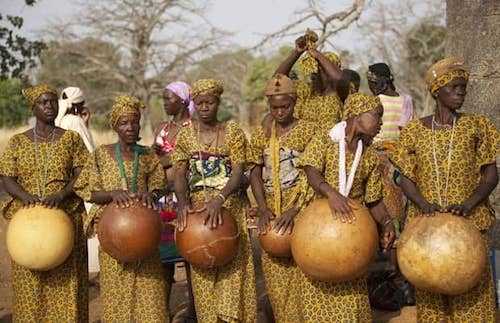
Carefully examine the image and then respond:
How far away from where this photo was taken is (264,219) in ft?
15.6

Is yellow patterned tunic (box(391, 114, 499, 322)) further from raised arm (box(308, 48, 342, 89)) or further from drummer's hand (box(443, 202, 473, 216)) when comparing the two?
raised arm (box(308, 48, 342, 89))

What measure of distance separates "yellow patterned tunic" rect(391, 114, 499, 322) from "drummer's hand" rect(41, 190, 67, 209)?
2.34m

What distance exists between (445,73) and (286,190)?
1321mm

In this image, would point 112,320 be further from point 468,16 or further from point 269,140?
point 468,16

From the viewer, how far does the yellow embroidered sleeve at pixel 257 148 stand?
4.84m

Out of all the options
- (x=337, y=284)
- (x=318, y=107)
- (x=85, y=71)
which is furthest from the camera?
(x=85, y=71)

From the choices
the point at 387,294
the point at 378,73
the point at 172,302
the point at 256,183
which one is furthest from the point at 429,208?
the point at 172,302

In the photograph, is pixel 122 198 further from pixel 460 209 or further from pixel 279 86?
pixel 460 209

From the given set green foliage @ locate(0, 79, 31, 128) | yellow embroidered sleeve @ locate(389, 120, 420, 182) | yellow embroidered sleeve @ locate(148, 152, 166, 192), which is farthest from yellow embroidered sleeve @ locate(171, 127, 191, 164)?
green foliage @ locate(0, 79, 31, 128)

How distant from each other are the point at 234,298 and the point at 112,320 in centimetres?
85

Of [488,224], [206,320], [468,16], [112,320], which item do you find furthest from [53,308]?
[468,16]

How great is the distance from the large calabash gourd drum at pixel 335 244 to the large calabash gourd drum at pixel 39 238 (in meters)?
1.68

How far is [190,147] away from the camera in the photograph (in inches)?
191

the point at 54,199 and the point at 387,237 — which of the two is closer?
the point at 387,237
